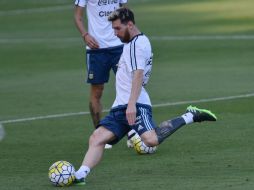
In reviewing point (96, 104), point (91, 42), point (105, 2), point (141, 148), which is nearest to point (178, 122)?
point (141, 148)

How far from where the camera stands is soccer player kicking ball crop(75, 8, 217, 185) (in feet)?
39.9

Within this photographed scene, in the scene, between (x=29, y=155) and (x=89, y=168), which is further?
(x=29, y=155)

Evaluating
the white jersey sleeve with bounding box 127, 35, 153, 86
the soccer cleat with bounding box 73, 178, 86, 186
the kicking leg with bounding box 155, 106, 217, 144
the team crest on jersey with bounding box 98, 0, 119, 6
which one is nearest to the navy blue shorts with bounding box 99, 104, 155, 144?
Result: the kicking leg with bounding box 155, 106, 217, 144

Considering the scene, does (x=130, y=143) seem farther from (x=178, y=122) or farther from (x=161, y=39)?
(x=161, y=39)

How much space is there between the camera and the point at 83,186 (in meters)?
11.9

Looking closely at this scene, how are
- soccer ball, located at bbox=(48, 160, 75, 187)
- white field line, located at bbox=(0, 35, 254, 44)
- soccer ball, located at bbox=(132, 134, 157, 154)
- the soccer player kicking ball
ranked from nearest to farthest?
soccer ball, located at bbox=(48, 160, 75, 187)
the soccer player kicking ball
soccer ball, located at bbox=(132, 134, 157, 154)
white field line, located at bbox=(0, 35, 254, 44)

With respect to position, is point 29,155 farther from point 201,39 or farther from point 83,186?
point 201,39

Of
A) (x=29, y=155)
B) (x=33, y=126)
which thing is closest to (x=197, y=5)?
(x=33, y=126)

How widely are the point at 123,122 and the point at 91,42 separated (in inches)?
121

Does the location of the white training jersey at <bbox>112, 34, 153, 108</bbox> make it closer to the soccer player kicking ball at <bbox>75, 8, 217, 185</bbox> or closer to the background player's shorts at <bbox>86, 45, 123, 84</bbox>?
the soccer player kicking ball at <bbox>75, 8, 217, 185</bbox>

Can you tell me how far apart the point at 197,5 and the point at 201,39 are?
31.4 feet

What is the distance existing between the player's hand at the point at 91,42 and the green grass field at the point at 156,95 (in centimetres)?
132

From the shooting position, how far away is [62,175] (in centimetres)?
1184

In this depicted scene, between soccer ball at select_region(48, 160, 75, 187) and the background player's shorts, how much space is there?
370 centimetres
